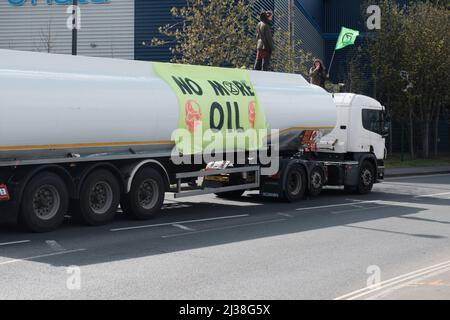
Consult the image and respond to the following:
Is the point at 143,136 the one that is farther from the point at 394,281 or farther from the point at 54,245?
the point at 394,281

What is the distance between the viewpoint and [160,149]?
1382 cm

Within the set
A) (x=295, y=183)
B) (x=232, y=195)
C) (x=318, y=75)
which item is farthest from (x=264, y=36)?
(x=232, y=195)

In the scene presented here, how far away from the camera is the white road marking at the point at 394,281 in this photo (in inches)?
288

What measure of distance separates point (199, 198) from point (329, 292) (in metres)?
10.4

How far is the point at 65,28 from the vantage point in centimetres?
3250

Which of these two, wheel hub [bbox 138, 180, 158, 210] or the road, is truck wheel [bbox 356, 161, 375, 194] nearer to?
the road

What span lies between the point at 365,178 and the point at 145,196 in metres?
8.47

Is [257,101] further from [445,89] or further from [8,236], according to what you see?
[445,89]

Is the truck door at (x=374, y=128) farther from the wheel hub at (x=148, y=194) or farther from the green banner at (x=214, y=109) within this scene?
the wheel hub at (x=148, y=194)

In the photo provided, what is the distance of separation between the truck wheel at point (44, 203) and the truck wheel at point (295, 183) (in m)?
6.70

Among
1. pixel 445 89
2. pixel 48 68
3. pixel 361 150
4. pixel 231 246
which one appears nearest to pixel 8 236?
pixel 48 68

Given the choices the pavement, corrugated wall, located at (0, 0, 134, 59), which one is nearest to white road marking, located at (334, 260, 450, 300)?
the pavement

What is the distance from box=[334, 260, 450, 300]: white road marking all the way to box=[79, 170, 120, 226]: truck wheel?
6031mm

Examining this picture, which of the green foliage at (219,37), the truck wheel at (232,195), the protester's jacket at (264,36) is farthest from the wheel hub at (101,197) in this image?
the green foliage at (219,37)
